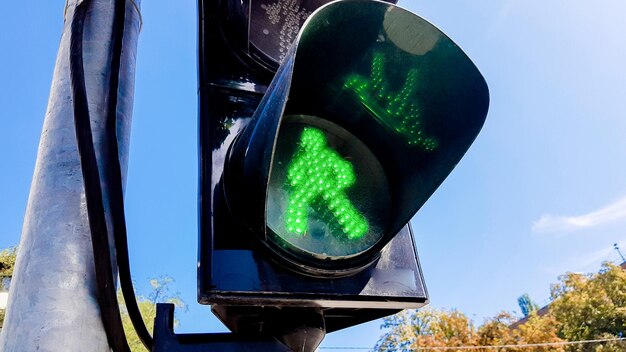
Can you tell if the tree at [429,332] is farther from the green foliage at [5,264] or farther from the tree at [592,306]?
the green foliage at [5,264]

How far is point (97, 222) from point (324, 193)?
53 cm

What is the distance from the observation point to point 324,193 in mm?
1165

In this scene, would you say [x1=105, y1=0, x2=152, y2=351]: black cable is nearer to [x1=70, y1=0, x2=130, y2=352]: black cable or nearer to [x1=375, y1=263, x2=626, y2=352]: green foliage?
[x1=70, y1=0, x2=130, y2=352]: black cable

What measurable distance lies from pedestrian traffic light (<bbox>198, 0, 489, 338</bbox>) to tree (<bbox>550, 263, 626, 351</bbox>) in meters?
22.9

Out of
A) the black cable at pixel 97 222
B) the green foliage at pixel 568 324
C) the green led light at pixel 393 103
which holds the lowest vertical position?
the green foliage at pixel 568 324

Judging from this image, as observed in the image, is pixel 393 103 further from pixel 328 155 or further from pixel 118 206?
pixel 118 206

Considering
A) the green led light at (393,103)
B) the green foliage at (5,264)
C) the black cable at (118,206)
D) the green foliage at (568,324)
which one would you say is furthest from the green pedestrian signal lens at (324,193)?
the green foliage at (5,264)

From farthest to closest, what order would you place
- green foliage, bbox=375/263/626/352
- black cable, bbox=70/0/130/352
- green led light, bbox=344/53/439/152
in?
1. green foliage, bbox=375/263/626/352
2. green led light, bbox=344/53/439/152
3. black cable, bbox=70/0/130/352

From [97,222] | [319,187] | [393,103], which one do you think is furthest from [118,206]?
[393,103]

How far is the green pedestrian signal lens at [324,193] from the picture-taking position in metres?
1.10

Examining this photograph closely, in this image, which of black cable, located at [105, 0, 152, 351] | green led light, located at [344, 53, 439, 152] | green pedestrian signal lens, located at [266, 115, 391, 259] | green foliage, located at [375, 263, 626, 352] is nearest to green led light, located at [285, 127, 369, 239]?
green pedestrian signal lens, located at [266, 115, 391, 259]

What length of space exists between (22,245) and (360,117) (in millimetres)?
870

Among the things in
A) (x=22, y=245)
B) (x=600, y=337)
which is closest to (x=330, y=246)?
(x=22, y=245)

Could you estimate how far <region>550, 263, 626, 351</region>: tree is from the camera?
67.5ft
